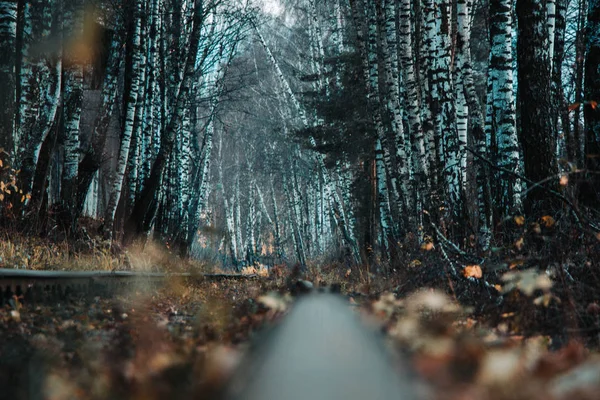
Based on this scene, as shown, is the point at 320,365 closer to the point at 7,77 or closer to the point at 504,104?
the point at 504,104

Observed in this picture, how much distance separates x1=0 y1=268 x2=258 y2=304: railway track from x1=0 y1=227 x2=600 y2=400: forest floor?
19cm

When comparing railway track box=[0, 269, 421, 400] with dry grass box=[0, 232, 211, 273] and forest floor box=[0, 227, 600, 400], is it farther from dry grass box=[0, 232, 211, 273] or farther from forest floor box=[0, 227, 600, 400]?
dry grass box=[0, 232, 211, 273]

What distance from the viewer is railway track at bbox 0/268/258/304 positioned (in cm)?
512

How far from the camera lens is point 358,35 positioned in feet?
49.3

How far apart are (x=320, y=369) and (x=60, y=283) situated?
462cm

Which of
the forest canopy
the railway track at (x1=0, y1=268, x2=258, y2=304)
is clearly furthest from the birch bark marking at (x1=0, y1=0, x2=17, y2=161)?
the railway track at (x1=0, y1=268, x2=258, y2=304)

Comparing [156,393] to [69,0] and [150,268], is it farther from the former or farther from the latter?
[69,0]

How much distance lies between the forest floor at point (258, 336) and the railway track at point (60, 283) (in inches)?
7.4

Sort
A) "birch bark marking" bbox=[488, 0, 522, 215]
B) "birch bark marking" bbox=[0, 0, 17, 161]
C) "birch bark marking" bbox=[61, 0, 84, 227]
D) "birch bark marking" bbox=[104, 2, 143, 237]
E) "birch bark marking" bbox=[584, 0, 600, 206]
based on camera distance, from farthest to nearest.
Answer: "birch bark marking" bbox=[104, 2, 143, 237] → "birch bark marking" bbox=[61, 0, 84, 227] → "birch bark marking" bbox=[0, 0, 17, 161] → "birch bark marking" bbox=[488, 0, 522, 215] → "birch bark marking" bbox=[584, 0, 600, 206]

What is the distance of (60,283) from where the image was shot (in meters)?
5.79

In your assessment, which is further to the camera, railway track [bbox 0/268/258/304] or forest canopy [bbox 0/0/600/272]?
forest canopy [bbox 0/0/600/272]

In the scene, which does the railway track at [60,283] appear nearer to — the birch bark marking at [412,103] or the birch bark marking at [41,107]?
the birch bark marking at [41,107]

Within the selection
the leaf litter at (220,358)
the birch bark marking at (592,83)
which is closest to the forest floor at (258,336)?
the leaf litter at (220,358)

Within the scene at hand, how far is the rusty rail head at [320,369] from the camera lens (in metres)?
1.65
